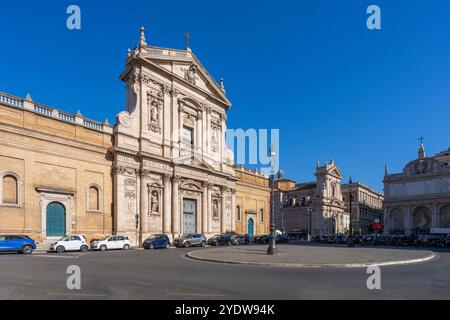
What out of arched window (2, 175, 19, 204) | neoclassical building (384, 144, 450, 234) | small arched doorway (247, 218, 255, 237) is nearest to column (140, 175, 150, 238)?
arched window (2, 175, 19, 204)

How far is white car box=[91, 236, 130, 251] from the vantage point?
2908 cm

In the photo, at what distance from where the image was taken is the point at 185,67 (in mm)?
44250

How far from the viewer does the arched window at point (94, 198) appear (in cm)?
3297

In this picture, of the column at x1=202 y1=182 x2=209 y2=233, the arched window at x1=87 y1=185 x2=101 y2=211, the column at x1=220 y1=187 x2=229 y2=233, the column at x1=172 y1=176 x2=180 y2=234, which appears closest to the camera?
the arched window at x1=87 y1=185 x2=101 y2=211

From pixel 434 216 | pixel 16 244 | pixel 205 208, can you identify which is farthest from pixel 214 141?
pixel 434 216

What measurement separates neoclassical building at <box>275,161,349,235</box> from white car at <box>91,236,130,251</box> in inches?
2062

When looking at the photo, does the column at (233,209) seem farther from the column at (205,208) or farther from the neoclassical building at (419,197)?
the neoclassical building at (419,197)

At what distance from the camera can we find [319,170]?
276ft

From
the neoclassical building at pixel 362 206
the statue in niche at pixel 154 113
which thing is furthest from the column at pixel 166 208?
the neoclassical building at pixel 362 206

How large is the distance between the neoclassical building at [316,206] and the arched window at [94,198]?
172ft

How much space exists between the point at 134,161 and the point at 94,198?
5473mm

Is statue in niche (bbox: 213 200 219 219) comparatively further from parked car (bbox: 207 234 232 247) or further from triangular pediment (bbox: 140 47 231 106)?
triangular pediment (bbox: 140 47 231 106)

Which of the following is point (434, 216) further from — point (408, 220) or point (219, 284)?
point (219, 284)
